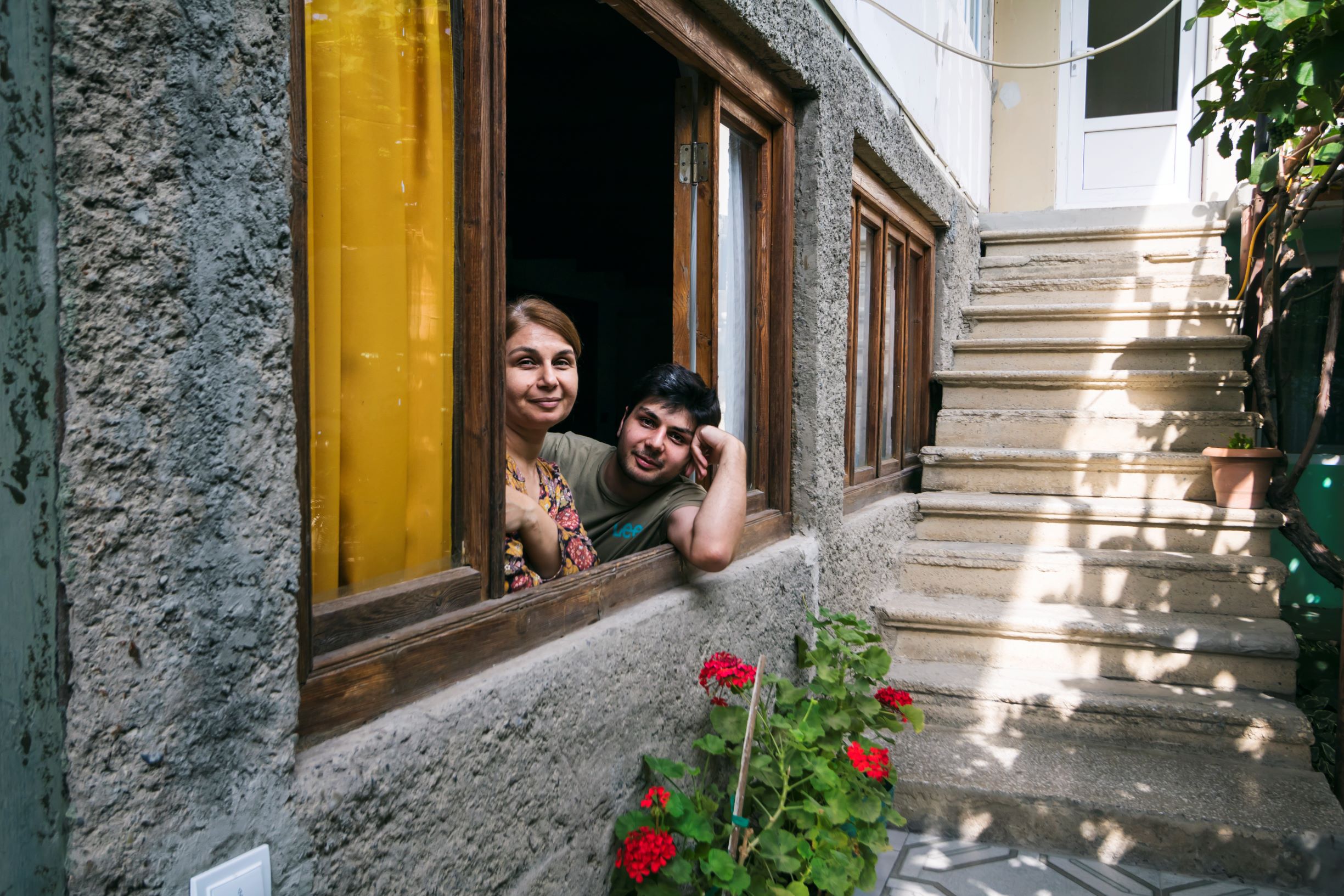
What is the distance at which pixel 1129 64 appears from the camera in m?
8.84

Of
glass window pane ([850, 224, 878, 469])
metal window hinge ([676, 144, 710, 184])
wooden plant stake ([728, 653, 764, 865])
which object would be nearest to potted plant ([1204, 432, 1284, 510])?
glass window pane ([850, 224, 878, 469])

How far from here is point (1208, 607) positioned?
13.2ft

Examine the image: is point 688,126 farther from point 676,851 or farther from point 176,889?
point 176,889

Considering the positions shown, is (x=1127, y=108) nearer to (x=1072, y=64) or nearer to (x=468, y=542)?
(x=1072, y=64)

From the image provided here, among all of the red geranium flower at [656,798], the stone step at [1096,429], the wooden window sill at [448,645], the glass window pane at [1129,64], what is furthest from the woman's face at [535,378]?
the glass window pane at [1129,64]

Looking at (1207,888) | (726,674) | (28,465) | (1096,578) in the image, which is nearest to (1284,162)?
(1096,578)

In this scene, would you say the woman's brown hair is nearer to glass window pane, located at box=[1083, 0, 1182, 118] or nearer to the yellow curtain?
the yellow curtain

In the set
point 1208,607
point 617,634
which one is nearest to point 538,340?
point 617,634

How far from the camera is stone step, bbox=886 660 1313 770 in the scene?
3.38 m

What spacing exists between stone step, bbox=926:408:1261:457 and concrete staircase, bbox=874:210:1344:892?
12 millimetres

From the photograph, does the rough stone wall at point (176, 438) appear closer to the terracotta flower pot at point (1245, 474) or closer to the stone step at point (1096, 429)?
the terracotta flower pot at point (1245, 474)

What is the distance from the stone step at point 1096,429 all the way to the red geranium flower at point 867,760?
10.9 ft

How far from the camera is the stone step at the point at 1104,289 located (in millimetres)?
5895

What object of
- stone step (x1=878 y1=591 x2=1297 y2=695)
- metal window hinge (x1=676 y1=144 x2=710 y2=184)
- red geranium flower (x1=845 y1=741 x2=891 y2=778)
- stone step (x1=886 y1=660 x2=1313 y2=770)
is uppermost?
metal window hinge (x1=676 y1=144 x2=710 y2=184)
